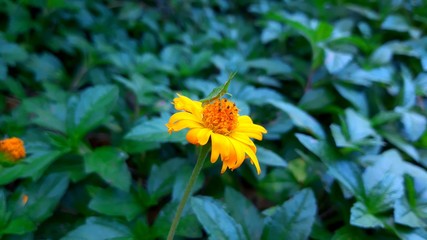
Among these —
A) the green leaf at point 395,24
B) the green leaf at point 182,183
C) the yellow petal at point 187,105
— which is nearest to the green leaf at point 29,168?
the green leaf at point 182,183

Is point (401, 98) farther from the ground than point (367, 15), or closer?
closer

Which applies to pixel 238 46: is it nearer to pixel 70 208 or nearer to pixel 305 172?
pixel 305 172

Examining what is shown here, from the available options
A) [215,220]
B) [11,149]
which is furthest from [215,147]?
[11,149]

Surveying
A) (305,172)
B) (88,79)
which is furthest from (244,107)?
(88,79)

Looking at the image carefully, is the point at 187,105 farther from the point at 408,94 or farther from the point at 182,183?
the point at 408,94

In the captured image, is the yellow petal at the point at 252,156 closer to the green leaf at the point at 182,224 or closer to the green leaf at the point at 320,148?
the green leaf at the point at 182,224

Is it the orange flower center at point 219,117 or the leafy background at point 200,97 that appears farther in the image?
the leafy background at point 200,97
